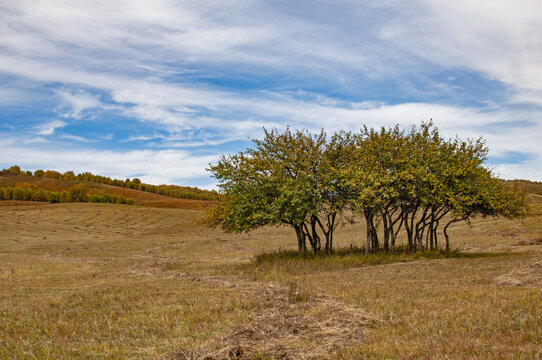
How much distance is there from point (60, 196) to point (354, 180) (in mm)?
150159

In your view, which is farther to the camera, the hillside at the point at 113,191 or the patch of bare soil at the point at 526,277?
→ the hillside at the point at 113,191

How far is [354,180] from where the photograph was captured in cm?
2825

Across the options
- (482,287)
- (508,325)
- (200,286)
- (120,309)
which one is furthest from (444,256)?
(120,309)

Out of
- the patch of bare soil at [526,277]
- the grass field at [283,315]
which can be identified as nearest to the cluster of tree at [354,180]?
the grass field at [283,315]

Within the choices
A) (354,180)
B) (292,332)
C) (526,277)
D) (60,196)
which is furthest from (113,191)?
(292,332)

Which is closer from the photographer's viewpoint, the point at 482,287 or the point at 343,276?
the point at 482,287

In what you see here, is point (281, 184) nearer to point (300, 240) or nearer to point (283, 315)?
point (300, 240)

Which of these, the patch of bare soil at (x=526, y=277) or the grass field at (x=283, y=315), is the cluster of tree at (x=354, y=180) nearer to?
the grass field at (x=283, y=315)

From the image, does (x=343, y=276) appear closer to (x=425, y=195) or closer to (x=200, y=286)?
(x=200, y=286)

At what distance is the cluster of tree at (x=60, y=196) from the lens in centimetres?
14962

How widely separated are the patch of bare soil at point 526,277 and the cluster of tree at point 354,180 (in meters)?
10.7

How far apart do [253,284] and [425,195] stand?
16.9 meters

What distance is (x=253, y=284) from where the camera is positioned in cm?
1897

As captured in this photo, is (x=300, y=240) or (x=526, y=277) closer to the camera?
(x=526, y=277)
